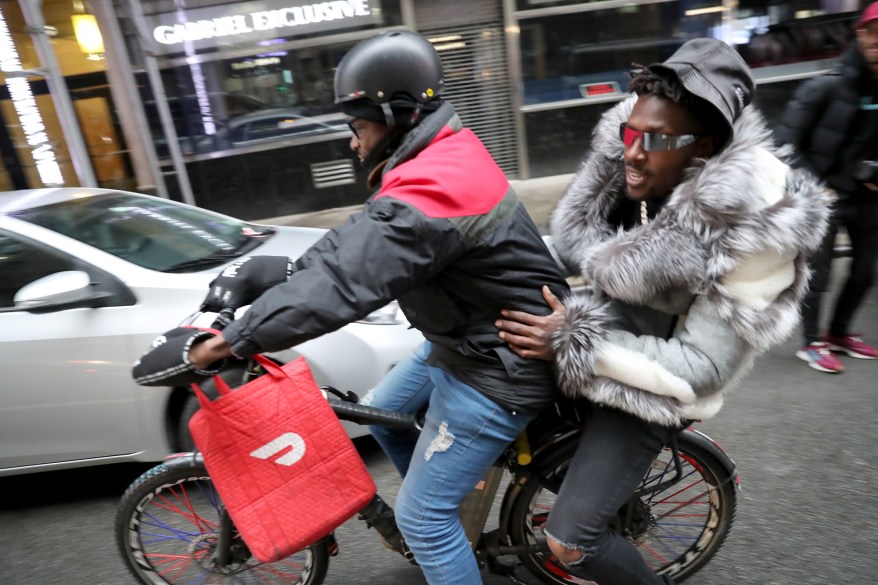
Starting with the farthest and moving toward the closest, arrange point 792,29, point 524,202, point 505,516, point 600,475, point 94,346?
point 792,29, point 524,202, point 94,346, point 505,516, point 600,475

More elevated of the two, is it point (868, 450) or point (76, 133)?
point (76, 133)

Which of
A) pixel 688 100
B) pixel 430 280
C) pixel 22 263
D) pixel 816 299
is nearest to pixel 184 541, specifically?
pixel 430 280

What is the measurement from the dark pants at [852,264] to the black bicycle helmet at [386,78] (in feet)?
10.5

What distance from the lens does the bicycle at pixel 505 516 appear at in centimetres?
219

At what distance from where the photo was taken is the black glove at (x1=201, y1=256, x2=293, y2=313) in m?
Answer: 1.88

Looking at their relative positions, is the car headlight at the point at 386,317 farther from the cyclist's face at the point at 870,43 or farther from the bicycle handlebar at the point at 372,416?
the cyclist's face at the point at 870,43

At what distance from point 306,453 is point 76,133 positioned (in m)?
8.27

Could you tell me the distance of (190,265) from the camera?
3.52m

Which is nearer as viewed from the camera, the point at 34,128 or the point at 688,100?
the point at 688,100

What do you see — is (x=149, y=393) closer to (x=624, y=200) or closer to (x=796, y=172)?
(x=624, y=200)

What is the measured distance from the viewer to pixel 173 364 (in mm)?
1671

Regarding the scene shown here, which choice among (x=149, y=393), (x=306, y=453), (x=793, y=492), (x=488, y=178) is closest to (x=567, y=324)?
(x=488, y=178)

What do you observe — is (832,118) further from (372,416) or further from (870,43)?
(372,416)

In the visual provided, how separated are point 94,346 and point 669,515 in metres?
2.67
